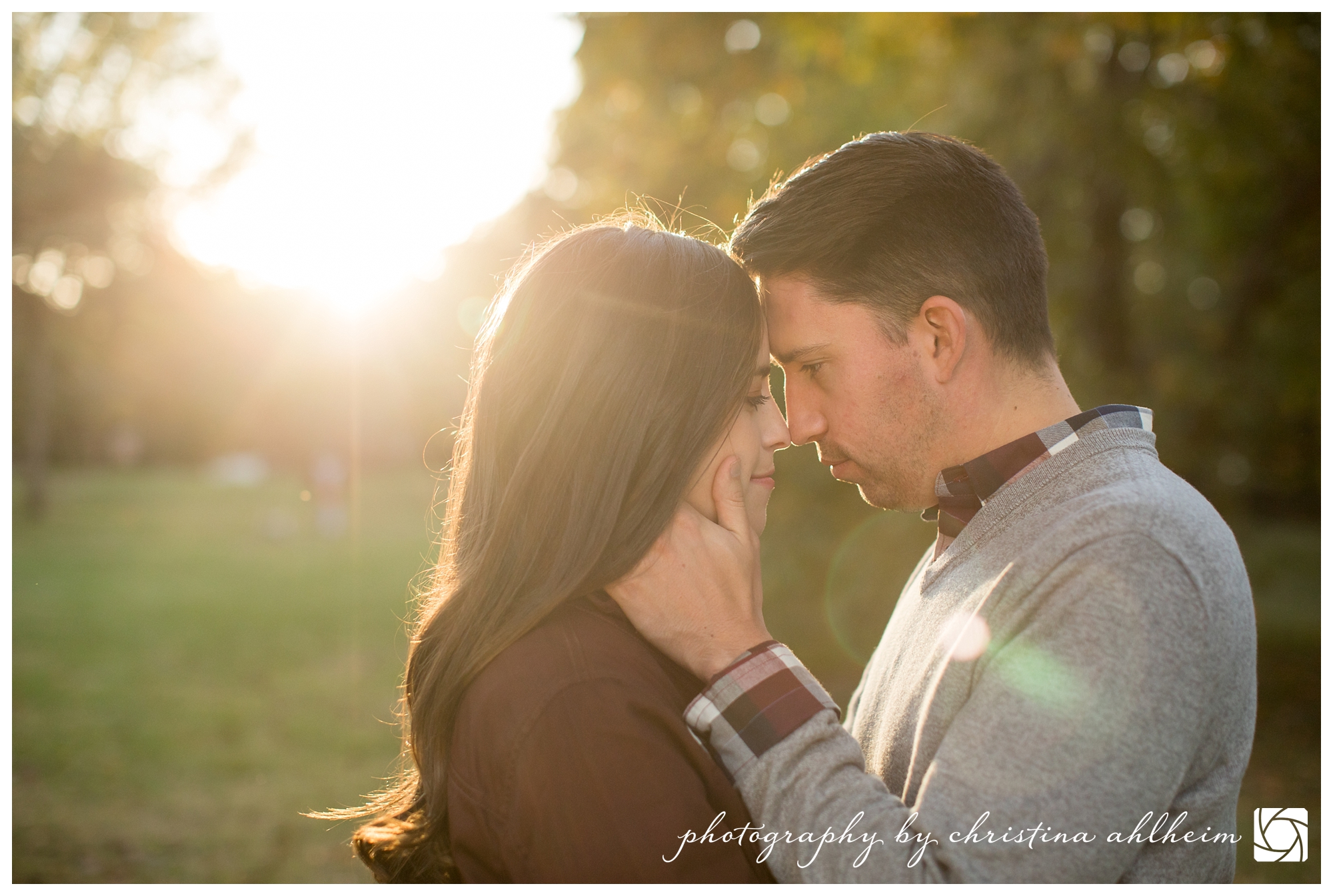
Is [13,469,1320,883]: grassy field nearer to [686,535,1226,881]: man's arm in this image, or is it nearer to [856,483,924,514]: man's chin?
[856,483,924,514]: man's chin

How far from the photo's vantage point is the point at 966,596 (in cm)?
199

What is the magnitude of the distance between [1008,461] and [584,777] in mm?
1238

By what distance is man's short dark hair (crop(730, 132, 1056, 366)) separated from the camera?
7.49 ft

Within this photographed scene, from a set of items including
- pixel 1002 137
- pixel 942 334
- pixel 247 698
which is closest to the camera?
pixel 942 334

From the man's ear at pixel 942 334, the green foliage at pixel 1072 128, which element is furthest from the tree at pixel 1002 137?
the man's ear at pixel 942 334

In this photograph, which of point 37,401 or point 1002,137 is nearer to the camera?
point 1002,137

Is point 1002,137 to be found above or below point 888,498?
above

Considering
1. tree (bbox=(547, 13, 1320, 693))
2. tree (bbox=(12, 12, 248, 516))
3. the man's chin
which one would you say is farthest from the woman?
tree (bbox=(12, 12, 248, 516))

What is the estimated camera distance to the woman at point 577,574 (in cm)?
166

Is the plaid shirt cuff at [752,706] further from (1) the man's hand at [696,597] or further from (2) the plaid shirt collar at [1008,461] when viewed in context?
(2) the plaid shirt collar at [1008,461]

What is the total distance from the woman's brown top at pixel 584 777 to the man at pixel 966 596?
114 millimetres

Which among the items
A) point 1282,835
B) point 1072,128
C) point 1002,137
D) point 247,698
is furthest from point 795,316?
point 247,698

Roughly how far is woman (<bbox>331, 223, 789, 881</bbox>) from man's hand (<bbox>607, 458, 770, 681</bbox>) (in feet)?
0.14

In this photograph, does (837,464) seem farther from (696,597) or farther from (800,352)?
(696,597)
